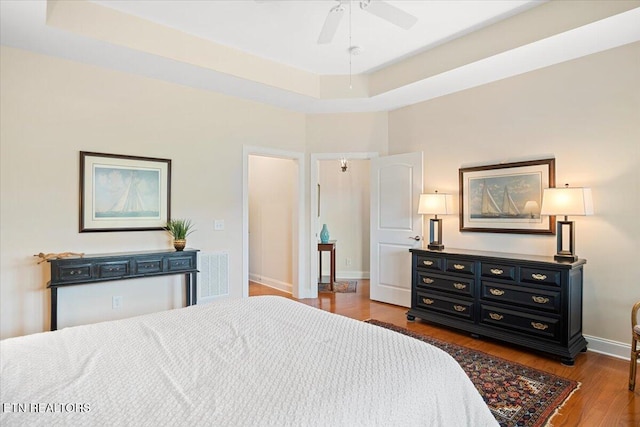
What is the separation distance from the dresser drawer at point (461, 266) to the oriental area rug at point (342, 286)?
7.07 feet

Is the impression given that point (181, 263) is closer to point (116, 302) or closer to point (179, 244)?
point (179, 244)

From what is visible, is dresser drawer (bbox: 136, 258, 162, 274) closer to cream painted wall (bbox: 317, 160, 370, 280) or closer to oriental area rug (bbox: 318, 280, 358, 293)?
oriental area rug (bbox: 318, 280, 358, 293)

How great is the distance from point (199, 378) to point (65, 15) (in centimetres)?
310

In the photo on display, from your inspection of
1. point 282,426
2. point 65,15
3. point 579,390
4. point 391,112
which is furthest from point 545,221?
point 65,15

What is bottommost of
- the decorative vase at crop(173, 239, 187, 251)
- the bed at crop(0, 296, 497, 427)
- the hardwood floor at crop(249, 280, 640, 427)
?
the hardwood floor at crop(249, 280, 640, 427)

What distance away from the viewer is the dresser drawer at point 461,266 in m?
3.48

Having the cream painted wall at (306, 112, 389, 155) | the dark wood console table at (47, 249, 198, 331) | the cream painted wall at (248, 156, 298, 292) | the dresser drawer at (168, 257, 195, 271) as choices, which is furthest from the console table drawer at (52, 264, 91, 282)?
the cream painted wall at (306, 112, 389, 155)

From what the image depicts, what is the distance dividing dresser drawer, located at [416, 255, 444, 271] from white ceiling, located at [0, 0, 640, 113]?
196 cm

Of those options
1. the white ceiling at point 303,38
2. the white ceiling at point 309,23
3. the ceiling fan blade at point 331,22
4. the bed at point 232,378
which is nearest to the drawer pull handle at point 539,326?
the bed at point 232,378

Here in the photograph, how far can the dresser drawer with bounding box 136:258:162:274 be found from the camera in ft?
10.9

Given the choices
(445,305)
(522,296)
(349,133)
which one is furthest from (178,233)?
(522,296)

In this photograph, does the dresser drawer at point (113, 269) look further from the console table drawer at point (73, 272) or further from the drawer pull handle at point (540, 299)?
the drawer pull handle at point (540, 299)

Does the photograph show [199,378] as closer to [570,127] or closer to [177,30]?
[177,30]

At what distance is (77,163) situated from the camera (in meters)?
3.30
